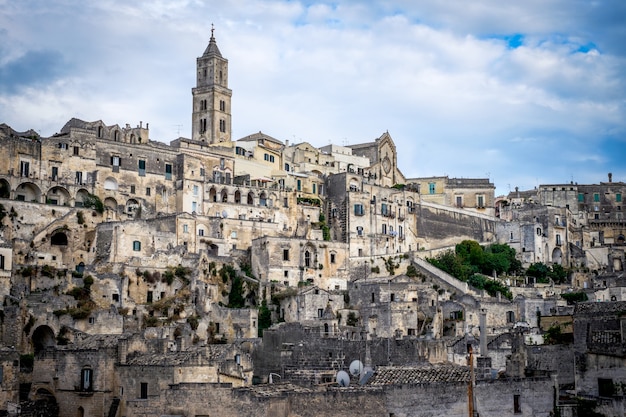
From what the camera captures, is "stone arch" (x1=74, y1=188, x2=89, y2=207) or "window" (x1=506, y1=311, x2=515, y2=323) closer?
"window" (x1=506, y1=311, x2=515, y2=323)

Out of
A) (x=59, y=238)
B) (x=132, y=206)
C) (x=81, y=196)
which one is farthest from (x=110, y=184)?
(x=59, y=238)

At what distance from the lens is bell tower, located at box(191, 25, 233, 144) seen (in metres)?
94.6

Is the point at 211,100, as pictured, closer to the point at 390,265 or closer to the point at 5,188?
the point at 390,265

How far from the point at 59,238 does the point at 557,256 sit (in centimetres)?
4313

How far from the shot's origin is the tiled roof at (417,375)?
110 ft

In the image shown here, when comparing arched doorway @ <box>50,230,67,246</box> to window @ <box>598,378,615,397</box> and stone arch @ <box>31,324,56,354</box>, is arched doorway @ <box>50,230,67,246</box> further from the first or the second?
window @ <box>598,378,615,397</box>

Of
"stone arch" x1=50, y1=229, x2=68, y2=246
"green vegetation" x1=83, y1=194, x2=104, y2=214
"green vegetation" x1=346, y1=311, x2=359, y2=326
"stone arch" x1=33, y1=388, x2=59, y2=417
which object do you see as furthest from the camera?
"green vegetation" x1=83, y1=194, x2=104, y2=214

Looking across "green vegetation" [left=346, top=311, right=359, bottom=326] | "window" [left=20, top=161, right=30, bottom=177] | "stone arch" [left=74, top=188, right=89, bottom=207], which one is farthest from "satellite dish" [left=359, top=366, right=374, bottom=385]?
"window" [left=20, top=161, right=30, bottom=177]

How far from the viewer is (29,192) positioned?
2785 inches

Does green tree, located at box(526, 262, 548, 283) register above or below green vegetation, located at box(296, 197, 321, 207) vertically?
below

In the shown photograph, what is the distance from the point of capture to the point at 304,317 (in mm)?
63406

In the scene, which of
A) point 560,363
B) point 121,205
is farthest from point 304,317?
point 560,363

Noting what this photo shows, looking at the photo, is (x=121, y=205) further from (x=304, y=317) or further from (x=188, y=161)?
(x=304, y=317)

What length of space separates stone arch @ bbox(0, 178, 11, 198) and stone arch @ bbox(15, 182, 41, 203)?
0.79m
